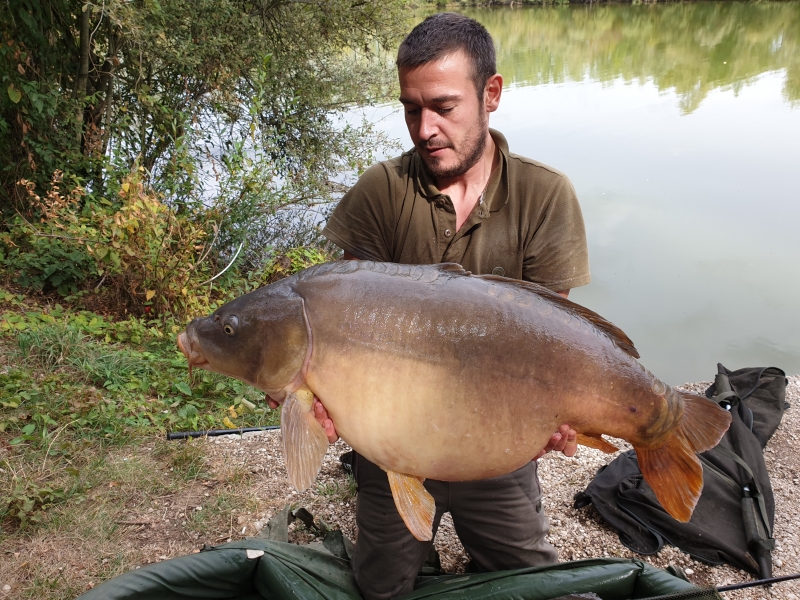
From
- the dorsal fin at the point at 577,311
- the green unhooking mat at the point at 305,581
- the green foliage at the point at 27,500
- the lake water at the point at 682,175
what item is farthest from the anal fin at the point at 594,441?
the lake water at the point at 682,175

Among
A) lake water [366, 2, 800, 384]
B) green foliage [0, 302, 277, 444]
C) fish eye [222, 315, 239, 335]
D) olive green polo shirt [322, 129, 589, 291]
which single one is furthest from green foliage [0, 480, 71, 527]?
lake water [366, 2, 800, 384]

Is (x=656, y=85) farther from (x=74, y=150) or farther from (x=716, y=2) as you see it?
(x=716, y=2)

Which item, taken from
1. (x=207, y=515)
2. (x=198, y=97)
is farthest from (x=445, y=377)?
(x=198, y=97)

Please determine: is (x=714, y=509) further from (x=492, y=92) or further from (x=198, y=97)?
(x=198, y=97)

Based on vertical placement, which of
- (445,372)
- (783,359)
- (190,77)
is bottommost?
(783,359)

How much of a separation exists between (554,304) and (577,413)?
0.23 metres

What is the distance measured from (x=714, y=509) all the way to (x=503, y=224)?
4.66 feet

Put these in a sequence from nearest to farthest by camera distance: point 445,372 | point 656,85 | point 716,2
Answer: point 445,372 < point 656,85 < point 716,2

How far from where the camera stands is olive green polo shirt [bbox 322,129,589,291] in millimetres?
1563

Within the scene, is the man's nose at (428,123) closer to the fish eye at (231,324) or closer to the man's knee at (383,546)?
the fish eye at (231,324)

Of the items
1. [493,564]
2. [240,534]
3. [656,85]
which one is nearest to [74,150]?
[240,534]

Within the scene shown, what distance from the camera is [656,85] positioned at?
10.7 m

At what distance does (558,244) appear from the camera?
1.57 meters

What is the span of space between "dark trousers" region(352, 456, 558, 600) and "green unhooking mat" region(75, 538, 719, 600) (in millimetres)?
91
